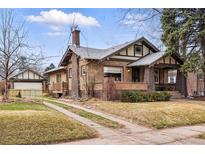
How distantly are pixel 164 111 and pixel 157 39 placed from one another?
5.43 meters

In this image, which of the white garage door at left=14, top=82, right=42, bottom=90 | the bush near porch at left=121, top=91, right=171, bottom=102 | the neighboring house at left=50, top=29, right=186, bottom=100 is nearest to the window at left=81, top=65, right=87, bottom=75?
the neighboring house at left=50, top=29, right=186, bottom=100

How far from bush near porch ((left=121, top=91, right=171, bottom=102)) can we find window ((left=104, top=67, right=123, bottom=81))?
278 cm

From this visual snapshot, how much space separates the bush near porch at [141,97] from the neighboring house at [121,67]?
0.92 metres

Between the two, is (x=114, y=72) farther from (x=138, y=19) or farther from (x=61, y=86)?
(x=138, y=19)

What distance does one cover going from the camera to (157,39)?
13703 millimetres

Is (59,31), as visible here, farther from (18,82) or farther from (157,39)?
(18,82)

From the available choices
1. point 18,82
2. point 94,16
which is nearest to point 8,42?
point 94,16

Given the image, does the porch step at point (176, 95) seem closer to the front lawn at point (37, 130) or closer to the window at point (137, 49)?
the window at point (137, 49)

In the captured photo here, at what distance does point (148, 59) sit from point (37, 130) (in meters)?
10.0

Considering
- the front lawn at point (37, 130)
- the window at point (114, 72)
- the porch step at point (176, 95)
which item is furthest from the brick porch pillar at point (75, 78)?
the front lawn at point (37, 130)

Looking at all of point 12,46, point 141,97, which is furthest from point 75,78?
point 12,46

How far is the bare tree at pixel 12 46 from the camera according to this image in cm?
955
